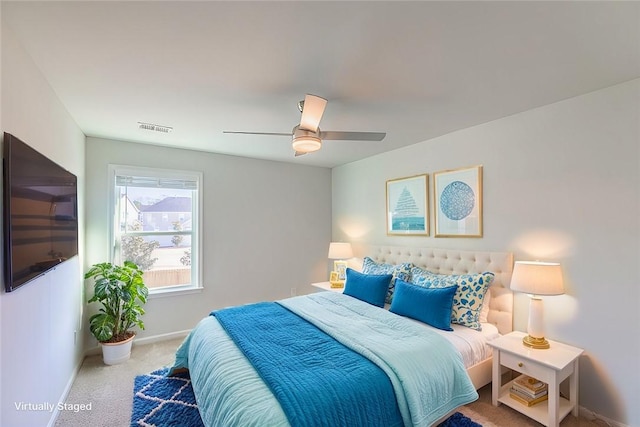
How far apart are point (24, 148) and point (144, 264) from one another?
2.49 metres

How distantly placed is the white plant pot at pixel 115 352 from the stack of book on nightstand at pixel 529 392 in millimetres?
3671

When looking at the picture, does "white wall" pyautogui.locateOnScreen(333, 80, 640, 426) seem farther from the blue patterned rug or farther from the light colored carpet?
the blue patterned rug


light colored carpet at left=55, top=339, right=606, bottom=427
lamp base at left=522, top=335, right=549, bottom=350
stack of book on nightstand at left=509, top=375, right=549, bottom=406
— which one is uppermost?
lamp base at left=522, top=335, right=549, bottom=350

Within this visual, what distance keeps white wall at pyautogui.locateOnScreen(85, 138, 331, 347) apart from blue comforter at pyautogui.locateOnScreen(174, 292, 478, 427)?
4.65 ft

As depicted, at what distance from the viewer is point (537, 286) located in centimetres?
226

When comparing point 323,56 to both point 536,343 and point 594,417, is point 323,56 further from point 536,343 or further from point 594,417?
point 594,417

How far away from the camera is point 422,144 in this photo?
3.62m

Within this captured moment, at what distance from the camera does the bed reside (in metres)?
1.58

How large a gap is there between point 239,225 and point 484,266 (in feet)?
10.3

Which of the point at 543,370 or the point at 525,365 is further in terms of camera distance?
the point at 525,365

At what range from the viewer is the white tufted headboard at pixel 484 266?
9.07 ft

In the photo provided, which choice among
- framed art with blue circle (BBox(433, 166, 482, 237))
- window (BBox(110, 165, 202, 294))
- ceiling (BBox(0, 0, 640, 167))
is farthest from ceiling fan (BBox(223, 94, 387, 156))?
window (BBox(110, 165, 202, 294))

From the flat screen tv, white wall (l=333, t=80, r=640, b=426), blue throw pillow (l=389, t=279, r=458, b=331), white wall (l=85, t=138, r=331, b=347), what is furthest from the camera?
white wall (l=85, t=138, r=331, b=347)

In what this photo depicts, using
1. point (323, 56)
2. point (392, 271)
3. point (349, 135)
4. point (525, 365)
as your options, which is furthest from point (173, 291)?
point (525, 365)
